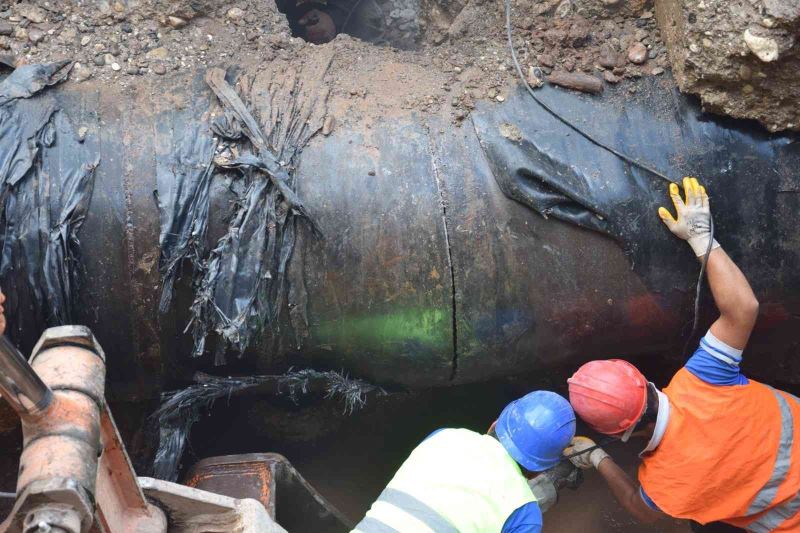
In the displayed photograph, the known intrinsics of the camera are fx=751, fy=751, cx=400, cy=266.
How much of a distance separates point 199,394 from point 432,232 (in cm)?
116

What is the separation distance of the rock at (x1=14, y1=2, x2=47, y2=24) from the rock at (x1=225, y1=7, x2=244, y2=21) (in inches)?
28.7

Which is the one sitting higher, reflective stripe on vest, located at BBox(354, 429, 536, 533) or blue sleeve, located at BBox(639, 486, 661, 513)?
reflective stripe on vest, located at BBox(354, 429, 536, 533)

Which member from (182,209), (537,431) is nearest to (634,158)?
(537,431)

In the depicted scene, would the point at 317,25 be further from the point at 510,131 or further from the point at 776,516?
the point at 776,516

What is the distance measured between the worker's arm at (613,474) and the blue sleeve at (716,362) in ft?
1.75

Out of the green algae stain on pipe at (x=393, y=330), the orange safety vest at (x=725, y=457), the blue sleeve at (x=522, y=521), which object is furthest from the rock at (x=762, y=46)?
the blue sleeve at (x=522, y=521)

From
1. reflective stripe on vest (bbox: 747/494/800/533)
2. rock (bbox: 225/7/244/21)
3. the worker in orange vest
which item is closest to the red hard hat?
the worker in orange vest

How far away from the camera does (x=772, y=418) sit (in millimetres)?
2889

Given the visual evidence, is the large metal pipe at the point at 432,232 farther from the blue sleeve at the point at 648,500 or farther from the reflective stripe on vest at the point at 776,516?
the reflective stripe on vest at the point at 776,516

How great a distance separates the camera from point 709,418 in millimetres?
2777

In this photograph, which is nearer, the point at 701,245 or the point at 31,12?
the point at 701,245

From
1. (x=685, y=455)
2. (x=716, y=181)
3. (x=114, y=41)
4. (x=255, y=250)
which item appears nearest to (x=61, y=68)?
(x=114, y=41)

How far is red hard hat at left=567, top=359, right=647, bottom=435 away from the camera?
2768mm

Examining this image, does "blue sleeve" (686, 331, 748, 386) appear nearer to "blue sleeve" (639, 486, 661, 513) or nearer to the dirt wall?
"blue sleeve" (639, 486, 661, 513)
